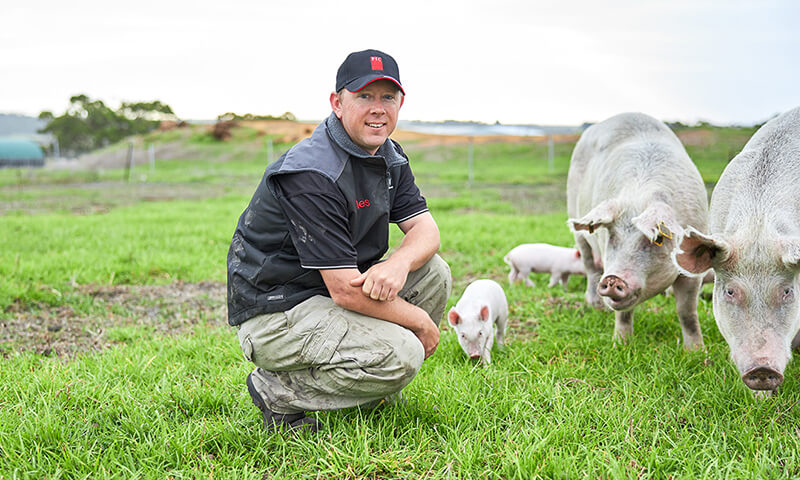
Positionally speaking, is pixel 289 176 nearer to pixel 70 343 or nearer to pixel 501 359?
pixel 501 359

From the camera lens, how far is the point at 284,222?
2656mm

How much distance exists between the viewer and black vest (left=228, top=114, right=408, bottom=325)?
2646 millimetres

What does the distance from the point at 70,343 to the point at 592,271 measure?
160 inches

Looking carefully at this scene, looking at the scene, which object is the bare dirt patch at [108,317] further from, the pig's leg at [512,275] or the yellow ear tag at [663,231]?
the yellow ear tag at [663,231]

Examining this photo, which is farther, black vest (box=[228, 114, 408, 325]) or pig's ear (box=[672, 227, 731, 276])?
pig's ear (box=[672, 227, 731, 276])

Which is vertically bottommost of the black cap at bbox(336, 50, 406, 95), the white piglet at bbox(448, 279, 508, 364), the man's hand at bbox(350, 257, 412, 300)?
the white piglet at bbox(448, 279, 508, 364)

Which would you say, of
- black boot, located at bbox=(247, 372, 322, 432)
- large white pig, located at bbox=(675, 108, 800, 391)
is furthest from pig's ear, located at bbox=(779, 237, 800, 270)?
black boot, located at bbox=(247, 372, 322, 432)

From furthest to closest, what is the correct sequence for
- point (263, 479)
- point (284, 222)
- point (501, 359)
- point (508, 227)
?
1. point (508, 227)
2. point (501, 359)
3. point (284, 222)
4. point (263, 479)

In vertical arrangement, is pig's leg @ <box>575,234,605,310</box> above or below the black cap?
below

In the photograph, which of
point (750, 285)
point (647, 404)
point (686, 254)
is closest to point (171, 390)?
point (647, 404)

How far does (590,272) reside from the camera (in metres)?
5.20

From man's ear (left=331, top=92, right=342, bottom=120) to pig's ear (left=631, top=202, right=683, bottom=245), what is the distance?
185 cm

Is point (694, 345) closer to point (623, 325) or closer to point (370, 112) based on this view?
point (623, 325)

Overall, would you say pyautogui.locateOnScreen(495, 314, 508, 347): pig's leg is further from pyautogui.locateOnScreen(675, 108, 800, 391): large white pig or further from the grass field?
pyautogui.locateOnScreen(675, 108, 800, 391): large white pig
